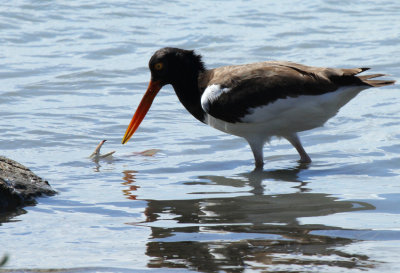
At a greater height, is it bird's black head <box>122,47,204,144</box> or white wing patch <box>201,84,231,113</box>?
bird's black head <box>122,47,204,144</box>

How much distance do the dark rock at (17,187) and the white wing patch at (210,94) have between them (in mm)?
1459

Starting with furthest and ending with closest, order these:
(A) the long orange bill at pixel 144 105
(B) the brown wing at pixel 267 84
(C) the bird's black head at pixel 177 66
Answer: (A) the long orange bill at pixel 144 105 → (C) the bird's black head at pixel 177 66 → (B) the brown wing at pixel 267 84

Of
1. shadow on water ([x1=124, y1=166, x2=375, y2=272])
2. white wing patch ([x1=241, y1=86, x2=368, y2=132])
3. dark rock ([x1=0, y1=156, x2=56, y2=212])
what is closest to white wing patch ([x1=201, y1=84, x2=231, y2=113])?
white wing patch ([x1=241, y1=86, x2=368, y2=132])

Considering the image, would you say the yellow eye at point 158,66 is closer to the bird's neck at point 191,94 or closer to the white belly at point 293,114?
the bird's neck at point 191,94

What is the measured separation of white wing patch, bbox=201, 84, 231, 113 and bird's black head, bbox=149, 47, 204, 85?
1.35 ft

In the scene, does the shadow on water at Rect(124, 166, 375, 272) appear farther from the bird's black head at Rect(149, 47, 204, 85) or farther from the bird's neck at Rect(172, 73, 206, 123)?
the bird's black head at Rect(149, 47, 204, 85)

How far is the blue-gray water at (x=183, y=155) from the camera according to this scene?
415 cm

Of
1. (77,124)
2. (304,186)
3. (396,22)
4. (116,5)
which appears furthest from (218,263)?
(116,5)

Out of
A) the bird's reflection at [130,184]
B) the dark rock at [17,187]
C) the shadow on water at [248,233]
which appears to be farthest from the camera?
the bird's reflection at [130,184]

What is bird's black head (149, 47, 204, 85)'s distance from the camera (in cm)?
655

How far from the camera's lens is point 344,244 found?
416cm

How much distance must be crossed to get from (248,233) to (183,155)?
239 centimetres

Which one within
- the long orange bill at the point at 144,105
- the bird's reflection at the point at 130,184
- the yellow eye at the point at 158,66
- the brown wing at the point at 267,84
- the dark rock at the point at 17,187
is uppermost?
the yellow eye at the point at 158,66

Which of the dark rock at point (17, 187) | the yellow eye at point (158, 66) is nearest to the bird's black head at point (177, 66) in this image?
the yellow eye at point (158, 66)
